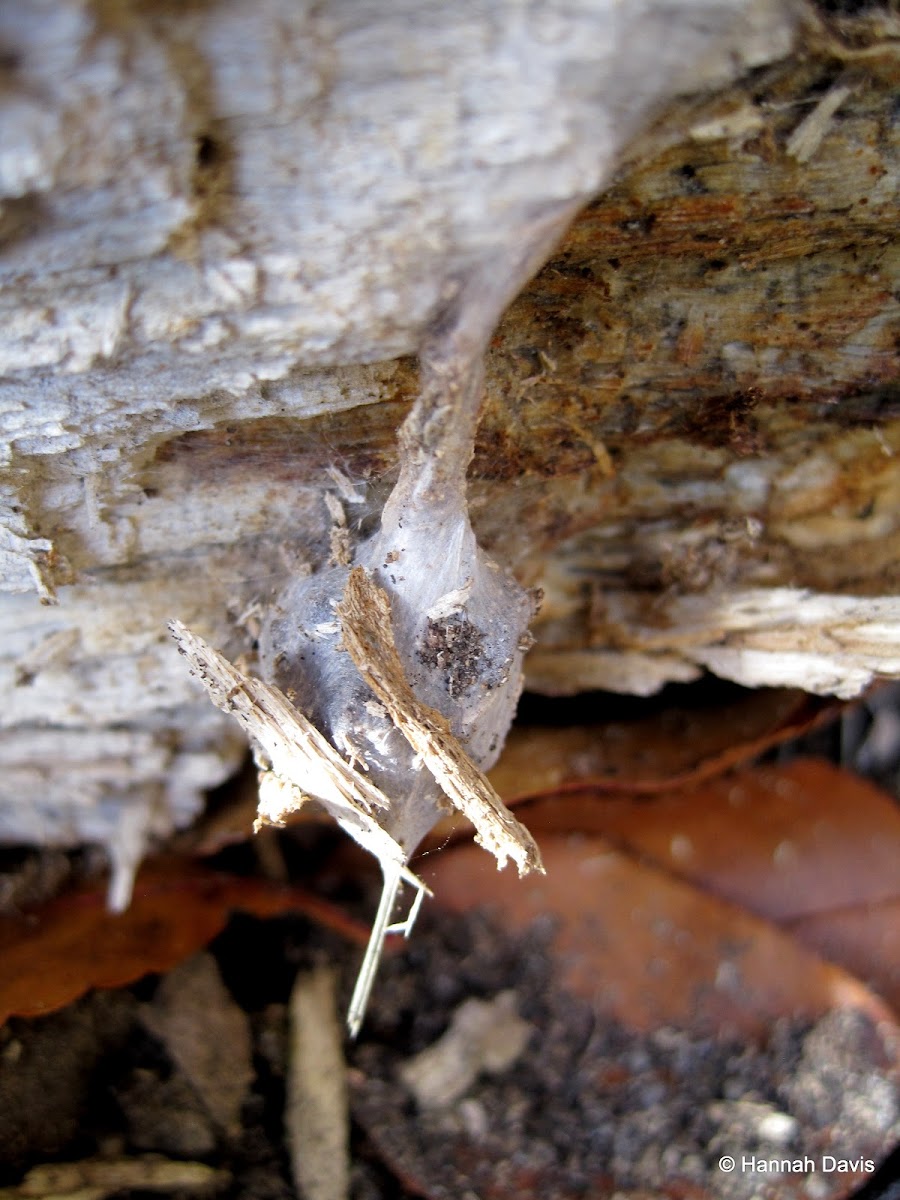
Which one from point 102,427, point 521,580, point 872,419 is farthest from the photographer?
point 521,580

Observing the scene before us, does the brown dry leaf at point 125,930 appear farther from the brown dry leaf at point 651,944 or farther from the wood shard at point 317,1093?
the brown dry leaf at point 651,944

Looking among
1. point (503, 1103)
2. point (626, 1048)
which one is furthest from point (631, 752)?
point (503, 1103)

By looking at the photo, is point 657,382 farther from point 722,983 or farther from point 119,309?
point 722,983

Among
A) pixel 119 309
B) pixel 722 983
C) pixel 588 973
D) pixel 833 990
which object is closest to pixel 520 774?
pixel 588 973

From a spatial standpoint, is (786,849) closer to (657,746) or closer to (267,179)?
(657,746)

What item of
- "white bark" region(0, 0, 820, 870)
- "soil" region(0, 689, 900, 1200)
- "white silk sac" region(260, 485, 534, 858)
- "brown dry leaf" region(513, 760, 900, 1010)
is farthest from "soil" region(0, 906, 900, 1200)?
"white bark" region(0, 0, 820, 870)

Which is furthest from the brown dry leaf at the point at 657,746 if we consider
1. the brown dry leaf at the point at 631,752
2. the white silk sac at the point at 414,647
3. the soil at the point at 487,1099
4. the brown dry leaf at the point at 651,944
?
the white silk sac at the point at 414,647

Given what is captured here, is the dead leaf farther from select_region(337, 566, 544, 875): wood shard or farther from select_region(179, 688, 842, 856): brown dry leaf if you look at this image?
select_region(337, 566, 544, 875): wood shard

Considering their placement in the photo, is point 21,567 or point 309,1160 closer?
point 21,567
